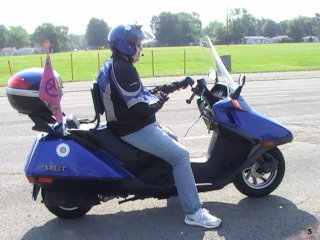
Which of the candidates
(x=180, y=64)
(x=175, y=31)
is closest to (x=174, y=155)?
(x=180, y=64)

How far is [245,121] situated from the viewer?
424cm

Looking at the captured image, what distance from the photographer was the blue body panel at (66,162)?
3852 mm

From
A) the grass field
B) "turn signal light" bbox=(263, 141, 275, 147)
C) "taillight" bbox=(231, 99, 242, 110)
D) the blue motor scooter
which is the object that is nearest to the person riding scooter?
the blue motor scooter

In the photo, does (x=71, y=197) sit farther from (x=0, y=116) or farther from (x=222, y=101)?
(x=0, y=116)

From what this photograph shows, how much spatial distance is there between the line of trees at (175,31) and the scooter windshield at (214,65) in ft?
328

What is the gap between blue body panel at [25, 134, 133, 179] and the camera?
385 cm

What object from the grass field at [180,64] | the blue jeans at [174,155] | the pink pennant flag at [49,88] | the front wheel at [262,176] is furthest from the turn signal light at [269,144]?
the grass field at [180,64]

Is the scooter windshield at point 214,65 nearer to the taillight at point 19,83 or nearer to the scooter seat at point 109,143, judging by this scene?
the scooter seat at point 109,143

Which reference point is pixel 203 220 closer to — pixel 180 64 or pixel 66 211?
pixel 66 211

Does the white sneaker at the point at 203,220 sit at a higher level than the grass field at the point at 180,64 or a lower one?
higher

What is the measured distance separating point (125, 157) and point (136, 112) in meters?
0.46

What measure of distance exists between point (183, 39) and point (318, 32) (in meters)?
54.7

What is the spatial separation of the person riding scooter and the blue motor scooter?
132mm

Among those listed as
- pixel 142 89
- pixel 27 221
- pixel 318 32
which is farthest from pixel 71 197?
pixel 318 32
